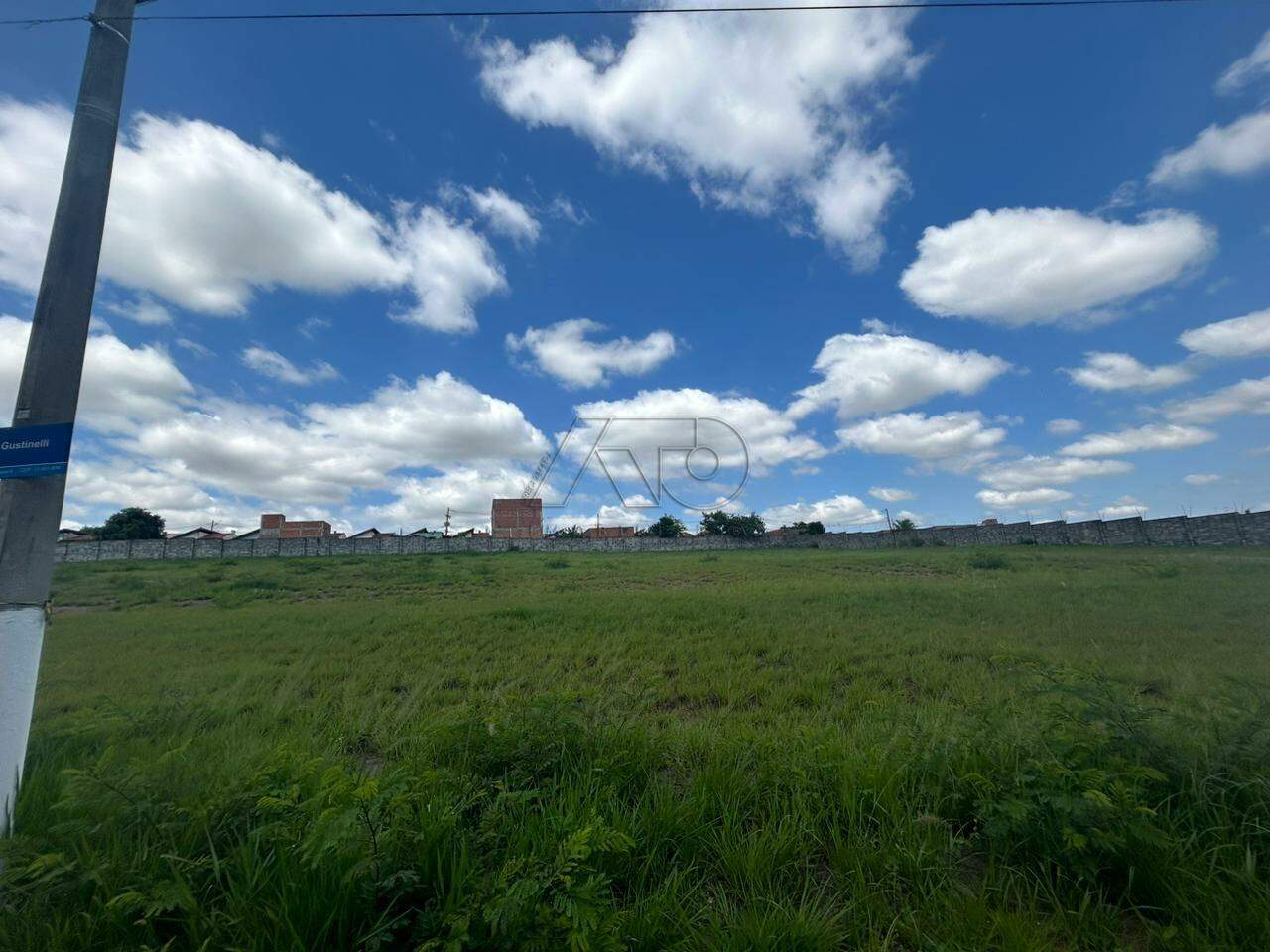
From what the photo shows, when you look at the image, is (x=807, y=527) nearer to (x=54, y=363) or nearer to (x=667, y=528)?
(x=667, y=528)

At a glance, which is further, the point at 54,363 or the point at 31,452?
the point at 54,363

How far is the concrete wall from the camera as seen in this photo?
23797mm

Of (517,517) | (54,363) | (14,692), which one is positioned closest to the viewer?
(14,692)

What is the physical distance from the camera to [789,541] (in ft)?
143

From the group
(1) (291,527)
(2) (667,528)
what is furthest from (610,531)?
(1) (291,527)

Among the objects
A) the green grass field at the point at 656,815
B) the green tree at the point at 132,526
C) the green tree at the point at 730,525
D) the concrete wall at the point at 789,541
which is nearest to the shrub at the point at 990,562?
the green grass field at the point at 656,815

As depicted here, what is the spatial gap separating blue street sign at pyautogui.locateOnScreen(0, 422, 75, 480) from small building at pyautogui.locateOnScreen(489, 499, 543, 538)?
140 feet

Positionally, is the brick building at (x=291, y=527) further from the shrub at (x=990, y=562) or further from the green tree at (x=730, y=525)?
the shrub at (x=990, y=562)

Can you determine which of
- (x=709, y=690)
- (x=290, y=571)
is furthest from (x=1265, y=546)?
(x=290, y=571)

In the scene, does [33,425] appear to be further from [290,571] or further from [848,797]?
[290,571]

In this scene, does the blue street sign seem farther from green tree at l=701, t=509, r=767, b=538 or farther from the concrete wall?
green tree at l=701, t=509, r=767, b=538

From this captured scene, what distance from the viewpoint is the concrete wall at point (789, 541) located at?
23797mm

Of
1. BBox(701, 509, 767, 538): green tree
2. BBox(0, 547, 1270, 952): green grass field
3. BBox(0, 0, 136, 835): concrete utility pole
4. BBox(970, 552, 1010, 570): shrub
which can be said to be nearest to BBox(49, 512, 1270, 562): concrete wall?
BBox(701, 509, 767, 538): green tree

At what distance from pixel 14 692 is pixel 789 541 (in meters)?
44.2
